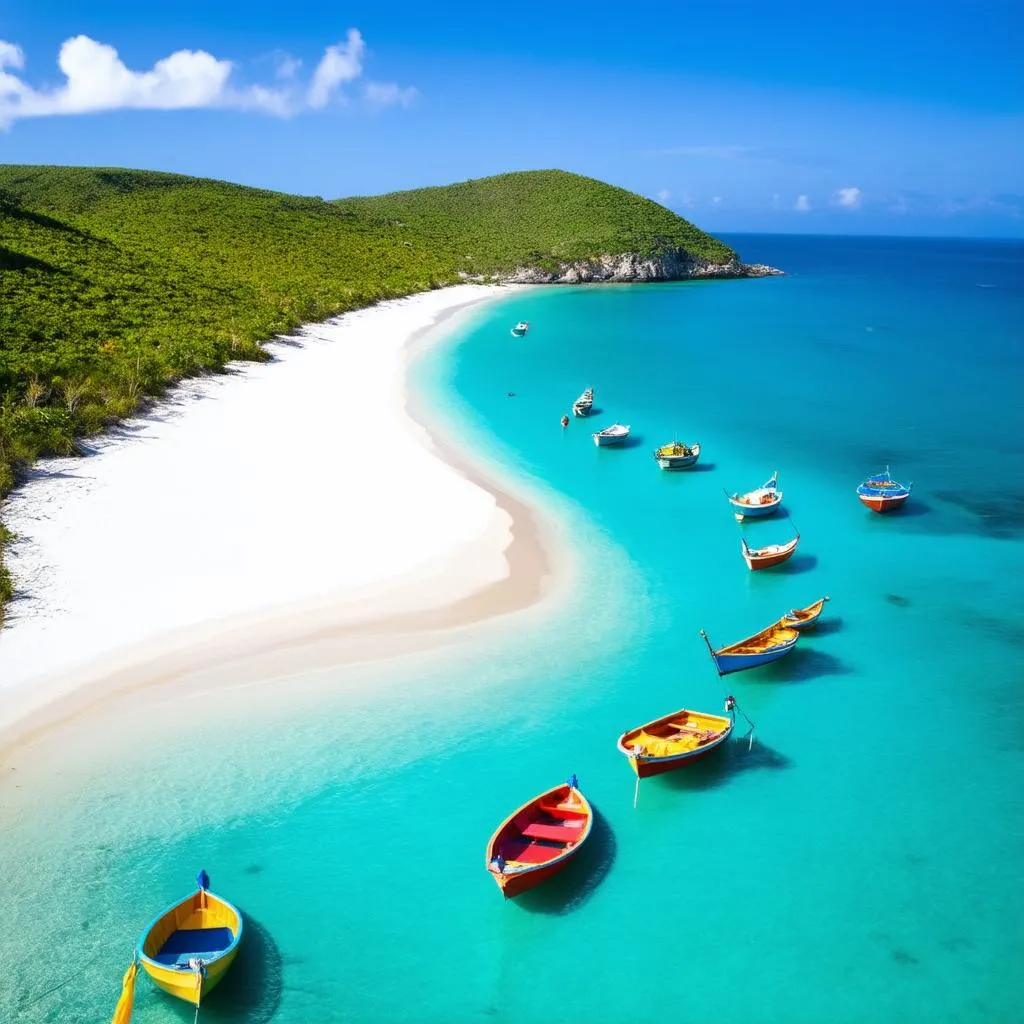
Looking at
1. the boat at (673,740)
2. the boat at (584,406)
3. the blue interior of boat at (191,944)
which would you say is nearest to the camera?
the blue interior of boat at (191,944)

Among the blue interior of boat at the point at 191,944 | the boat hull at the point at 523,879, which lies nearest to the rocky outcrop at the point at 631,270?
the boat hull at the point at 523,879

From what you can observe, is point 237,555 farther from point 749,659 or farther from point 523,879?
point 749,659

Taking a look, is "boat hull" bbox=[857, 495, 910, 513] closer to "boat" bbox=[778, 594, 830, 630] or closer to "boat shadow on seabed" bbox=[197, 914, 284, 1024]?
"boat" bbox=[778, 594, 830, 630]

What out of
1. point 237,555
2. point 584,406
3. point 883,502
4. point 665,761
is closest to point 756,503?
point 883,502

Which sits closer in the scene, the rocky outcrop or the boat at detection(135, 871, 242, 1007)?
the boat at detection(135, 871, 242, 1007)

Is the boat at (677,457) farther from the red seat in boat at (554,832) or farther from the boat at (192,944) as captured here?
the boat at (192,944)

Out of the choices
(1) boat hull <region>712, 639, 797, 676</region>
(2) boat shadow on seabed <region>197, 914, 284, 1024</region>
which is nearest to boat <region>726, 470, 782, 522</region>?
(1) boat hull <region>712, 639, 797, 676</region>
